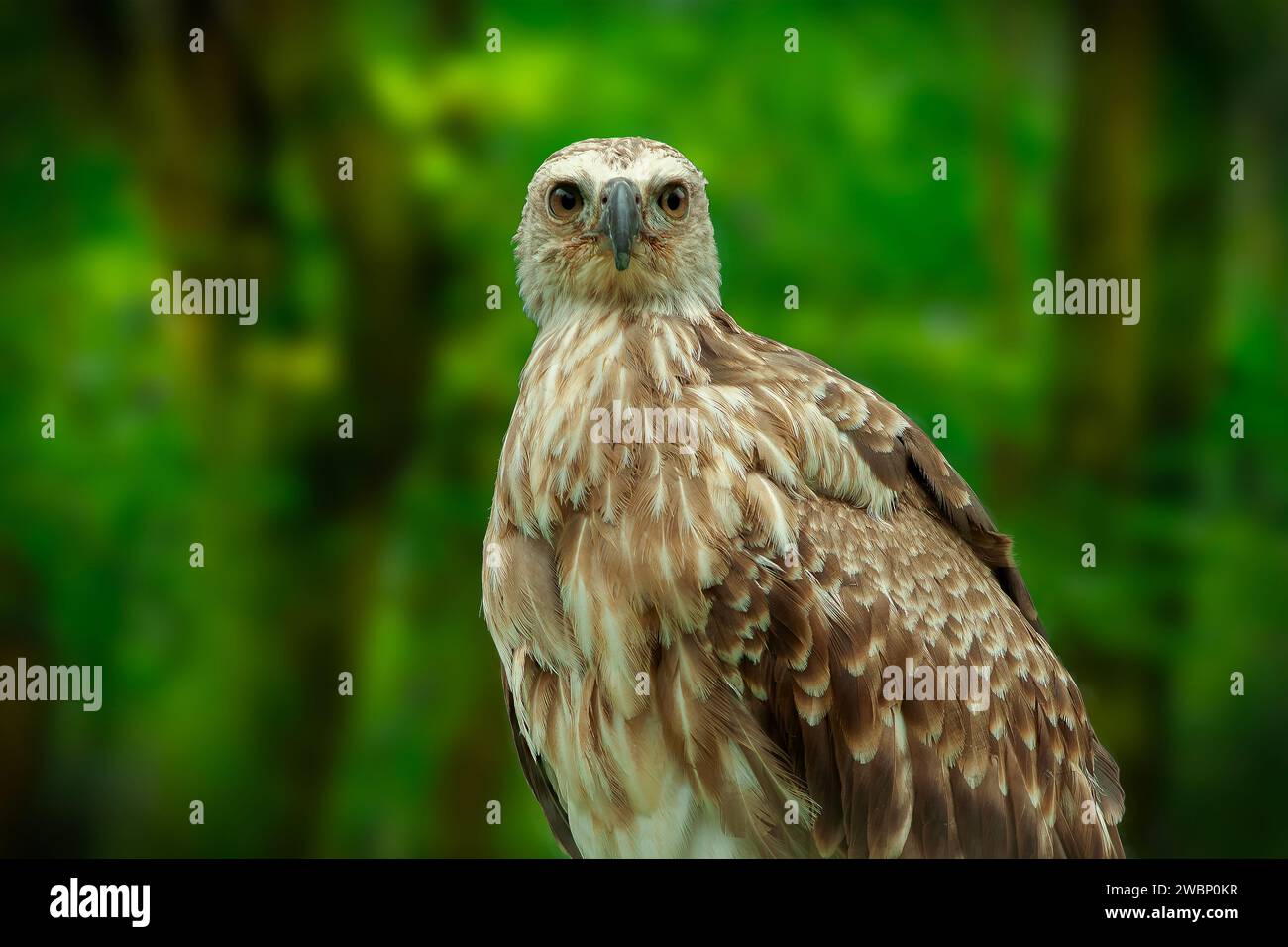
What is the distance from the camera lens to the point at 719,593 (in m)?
3.38

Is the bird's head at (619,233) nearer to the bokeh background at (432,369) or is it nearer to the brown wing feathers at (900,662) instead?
the brown wing feathers at (900,662)

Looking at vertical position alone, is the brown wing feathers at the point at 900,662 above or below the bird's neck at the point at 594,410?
below

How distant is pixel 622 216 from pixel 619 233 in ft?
0.15

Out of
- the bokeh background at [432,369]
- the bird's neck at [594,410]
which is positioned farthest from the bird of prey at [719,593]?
the bokeh background at [432,369]

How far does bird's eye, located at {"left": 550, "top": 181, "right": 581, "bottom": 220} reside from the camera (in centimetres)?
369

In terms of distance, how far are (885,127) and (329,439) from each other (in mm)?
3283

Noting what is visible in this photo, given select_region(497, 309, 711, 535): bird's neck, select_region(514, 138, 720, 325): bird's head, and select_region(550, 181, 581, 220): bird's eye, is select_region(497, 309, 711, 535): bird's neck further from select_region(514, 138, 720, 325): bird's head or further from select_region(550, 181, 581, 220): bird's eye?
select_region(550, 181, 581, 220): bird's eye

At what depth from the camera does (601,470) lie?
3.51 m

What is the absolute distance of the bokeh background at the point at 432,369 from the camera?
6168 mm

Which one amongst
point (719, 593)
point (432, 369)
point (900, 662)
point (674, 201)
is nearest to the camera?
point (719, 593)

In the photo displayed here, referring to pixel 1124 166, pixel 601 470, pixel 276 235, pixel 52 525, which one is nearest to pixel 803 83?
pixel 1124 166

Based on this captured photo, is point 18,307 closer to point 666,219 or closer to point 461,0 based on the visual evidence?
point 461,0

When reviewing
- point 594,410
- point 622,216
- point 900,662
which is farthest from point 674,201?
point 900,662

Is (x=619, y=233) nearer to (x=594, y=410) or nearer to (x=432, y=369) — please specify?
(x=594, y=410)
